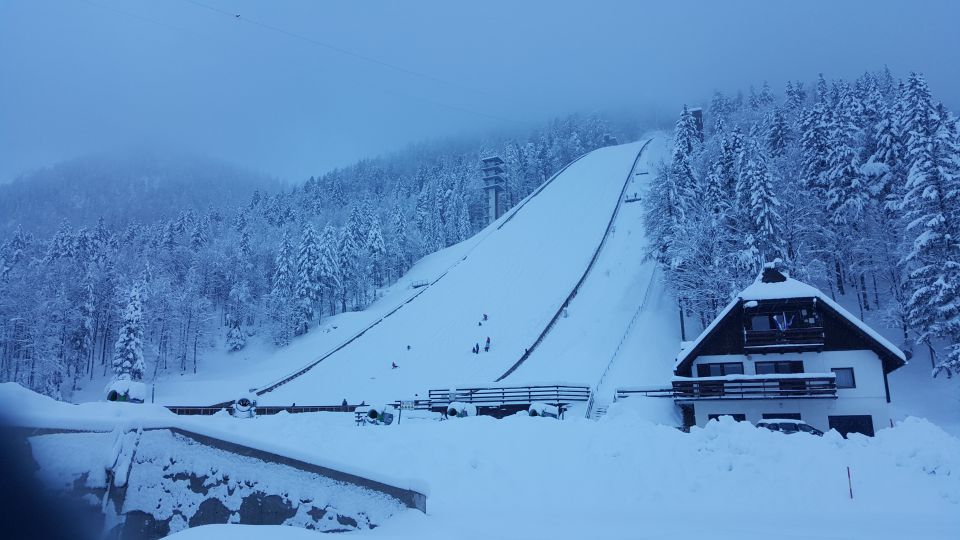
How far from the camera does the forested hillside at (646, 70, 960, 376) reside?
33.5 metres

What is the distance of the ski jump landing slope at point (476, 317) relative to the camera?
44688 millimetres

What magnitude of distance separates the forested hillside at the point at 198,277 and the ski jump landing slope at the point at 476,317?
1930 cm

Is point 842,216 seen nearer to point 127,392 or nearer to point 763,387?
point 763,387

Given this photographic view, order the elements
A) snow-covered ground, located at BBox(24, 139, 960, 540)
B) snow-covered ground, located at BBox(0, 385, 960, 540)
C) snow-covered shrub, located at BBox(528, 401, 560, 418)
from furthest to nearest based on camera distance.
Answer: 1. snow-covered shrub, located at BBox(528, 401, 560, 418)
2. snow-covered ground, located at BBox(0, 385, 960, 540)
3. snow-covered ground, located at BBox(24, 139, 960, 540)

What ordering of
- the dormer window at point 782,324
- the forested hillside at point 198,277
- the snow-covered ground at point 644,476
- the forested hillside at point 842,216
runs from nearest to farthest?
the snow-covered ground at point 644,476
the dormer window at point 782,324
the forested hillside at point 842,216
the forested hillside at point 198,277

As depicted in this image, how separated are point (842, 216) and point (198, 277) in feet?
288

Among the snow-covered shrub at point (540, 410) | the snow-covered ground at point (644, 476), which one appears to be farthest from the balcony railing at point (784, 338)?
the snow-covered ground at point (644, 476)

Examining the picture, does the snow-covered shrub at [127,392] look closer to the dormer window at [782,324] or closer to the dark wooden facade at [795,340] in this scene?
the dark wooden facade at [795,340]

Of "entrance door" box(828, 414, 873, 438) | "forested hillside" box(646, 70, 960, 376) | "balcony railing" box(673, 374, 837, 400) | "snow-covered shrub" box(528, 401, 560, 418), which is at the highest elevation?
"forested hillside" box(646, 70, 960, 376)

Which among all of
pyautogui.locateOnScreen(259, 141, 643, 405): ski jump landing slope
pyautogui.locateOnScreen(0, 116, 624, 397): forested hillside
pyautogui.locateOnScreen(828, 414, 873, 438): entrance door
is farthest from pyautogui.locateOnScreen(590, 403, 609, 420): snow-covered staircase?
pyautogui.locateOnScreen(0, 116, 624, 397): forested hillside

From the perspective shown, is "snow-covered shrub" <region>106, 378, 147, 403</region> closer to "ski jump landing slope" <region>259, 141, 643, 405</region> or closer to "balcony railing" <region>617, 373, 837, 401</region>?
"ski jump landing slope" <region>259, 141, 643, 405</region>

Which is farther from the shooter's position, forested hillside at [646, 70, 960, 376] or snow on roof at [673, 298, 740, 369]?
forested hillside at [646, 70, 960, 376]

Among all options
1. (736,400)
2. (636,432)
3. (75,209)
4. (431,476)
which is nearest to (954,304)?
(736,400)

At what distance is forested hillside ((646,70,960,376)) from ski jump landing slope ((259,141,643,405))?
1463cm
